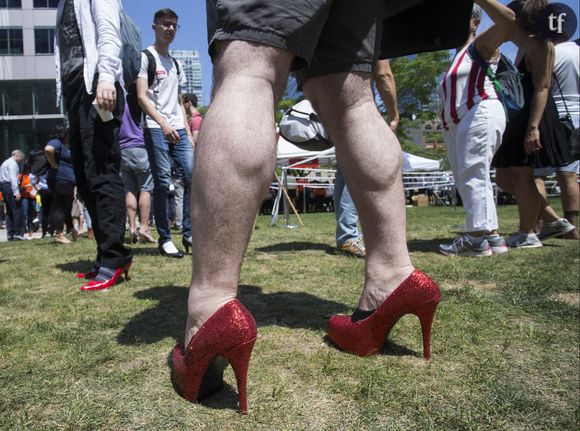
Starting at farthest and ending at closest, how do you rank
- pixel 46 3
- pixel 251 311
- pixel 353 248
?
pixel 46 3
pixel 353 248
pixel 251 311

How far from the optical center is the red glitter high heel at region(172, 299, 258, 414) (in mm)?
1179

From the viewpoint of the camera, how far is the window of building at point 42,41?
115 ft

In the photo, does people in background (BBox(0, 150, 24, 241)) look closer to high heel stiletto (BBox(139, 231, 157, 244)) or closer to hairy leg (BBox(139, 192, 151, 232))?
high heel stiletto (BBox(139, 231, 157, 244))

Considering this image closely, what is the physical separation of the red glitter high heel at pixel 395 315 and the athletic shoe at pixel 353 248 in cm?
233

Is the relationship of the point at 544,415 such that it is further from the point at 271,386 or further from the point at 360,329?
the point at 271,386

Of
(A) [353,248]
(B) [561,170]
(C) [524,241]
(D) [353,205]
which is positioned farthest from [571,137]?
(A) [353,248]

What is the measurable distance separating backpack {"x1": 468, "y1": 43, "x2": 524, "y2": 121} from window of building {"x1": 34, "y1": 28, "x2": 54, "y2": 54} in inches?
1484

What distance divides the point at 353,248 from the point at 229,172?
287 centimetres

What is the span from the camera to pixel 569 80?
202 inches

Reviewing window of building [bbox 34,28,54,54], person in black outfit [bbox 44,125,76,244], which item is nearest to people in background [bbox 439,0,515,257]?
person in black outfit [bbox 44,125,76,244]

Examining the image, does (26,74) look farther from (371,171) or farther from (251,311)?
(371,171)

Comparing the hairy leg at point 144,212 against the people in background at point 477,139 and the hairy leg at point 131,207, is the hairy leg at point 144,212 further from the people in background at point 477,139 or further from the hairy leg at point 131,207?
the people in background at point 477,139

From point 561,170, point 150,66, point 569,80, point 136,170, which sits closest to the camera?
point 150,66

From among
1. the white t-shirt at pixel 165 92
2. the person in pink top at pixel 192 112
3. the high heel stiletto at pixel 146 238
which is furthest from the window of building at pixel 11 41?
the white t-shirt at pixel 165 92
